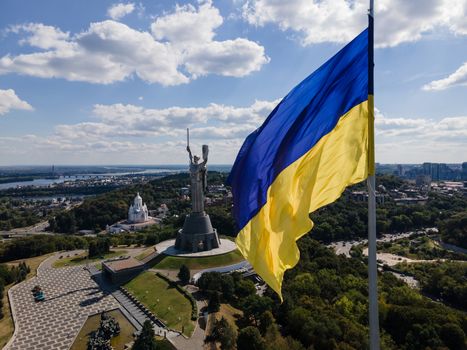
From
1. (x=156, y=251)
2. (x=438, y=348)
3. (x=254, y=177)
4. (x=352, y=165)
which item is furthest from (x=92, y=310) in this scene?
(x=352, y=165)

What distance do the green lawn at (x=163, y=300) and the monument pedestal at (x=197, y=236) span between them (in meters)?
5.93

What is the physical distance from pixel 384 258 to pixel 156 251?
111ft

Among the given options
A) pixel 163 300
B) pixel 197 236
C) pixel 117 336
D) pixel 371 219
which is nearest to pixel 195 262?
pixel 197 236

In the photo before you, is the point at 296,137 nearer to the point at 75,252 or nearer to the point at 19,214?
the point at 75,252

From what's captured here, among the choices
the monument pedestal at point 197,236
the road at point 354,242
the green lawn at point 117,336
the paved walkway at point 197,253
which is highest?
the monument pedestal at point 197,236

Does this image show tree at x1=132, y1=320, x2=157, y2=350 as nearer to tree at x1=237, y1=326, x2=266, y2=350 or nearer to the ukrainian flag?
tree at x1=237, y1=326, x2=266, y2=350

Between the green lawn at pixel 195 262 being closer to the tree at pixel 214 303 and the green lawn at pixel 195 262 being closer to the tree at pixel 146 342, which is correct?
the tree at pixel 214 303

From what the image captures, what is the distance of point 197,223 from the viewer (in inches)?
1697

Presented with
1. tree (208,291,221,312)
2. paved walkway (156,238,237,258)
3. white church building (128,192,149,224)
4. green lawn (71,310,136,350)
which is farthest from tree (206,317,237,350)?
white church building (128,192,149,224)

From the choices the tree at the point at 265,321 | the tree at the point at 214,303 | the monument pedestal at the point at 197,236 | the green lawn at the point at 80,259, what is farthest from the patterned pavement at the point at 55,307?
the tree at the point at 265,321

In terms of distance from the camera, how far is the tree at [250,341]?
22.9m

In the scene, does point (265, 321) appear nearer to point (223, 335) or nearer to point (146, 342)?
point (223, 335)

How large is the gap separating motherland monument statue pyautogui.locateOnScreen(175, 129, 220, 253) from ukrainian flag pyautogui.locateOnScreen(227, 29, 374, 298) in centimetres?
3270

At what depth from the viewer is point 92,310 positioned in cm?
3144
